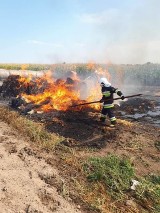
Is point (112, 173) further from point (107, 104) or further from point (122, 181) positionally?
point (107, 104)

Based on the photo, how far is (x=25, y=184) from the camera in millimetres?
5566

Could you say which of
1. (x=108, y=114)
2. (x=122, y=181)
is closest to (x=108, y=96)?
(x=108, y=114)

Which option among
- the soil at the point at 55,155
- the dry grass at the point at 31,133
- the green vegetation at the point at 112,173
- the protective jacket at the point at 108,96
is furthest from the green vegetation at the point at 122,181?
the protective jacket at the point at 108,96

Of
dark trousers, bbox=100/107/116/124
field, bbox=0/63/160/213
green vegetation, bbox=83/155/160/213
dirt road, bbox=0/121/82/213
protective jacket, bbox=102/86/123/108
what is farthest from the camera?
protective jacket, bbox=102/86/123/108

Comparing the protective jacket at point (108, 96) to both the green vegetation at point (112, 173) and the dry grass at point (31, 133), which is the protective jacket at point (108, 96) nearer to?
the dry grass at point (31, 133)

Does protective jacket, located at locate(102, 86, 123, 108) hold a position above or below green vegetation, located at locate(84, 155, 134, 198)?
above

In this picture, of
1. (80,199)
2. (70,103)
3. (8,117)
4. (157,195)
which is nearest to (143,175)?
(157,195)

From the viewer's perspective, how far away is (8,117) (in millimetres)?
9023

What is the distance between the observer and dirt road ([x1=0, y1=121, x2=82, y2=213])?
4941 millimetres

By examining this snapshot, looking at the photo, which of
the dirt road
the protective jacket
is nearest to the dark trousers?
the protective jacket

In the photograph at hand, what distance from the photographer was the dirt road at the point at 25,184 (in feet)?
16.2

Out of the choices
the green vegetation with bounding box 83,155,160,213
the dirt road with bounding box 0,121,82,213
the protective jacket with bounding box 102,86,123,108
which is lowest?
the green vegetation with bounding box 83,155,160,213

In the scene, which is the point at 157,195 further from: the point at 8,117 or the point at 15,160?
the point at 8,117

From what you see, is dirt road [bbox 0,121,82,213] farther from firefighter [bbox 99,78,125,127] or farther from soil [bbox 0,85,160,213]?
firefighter [bbox 99,78,125,127]
